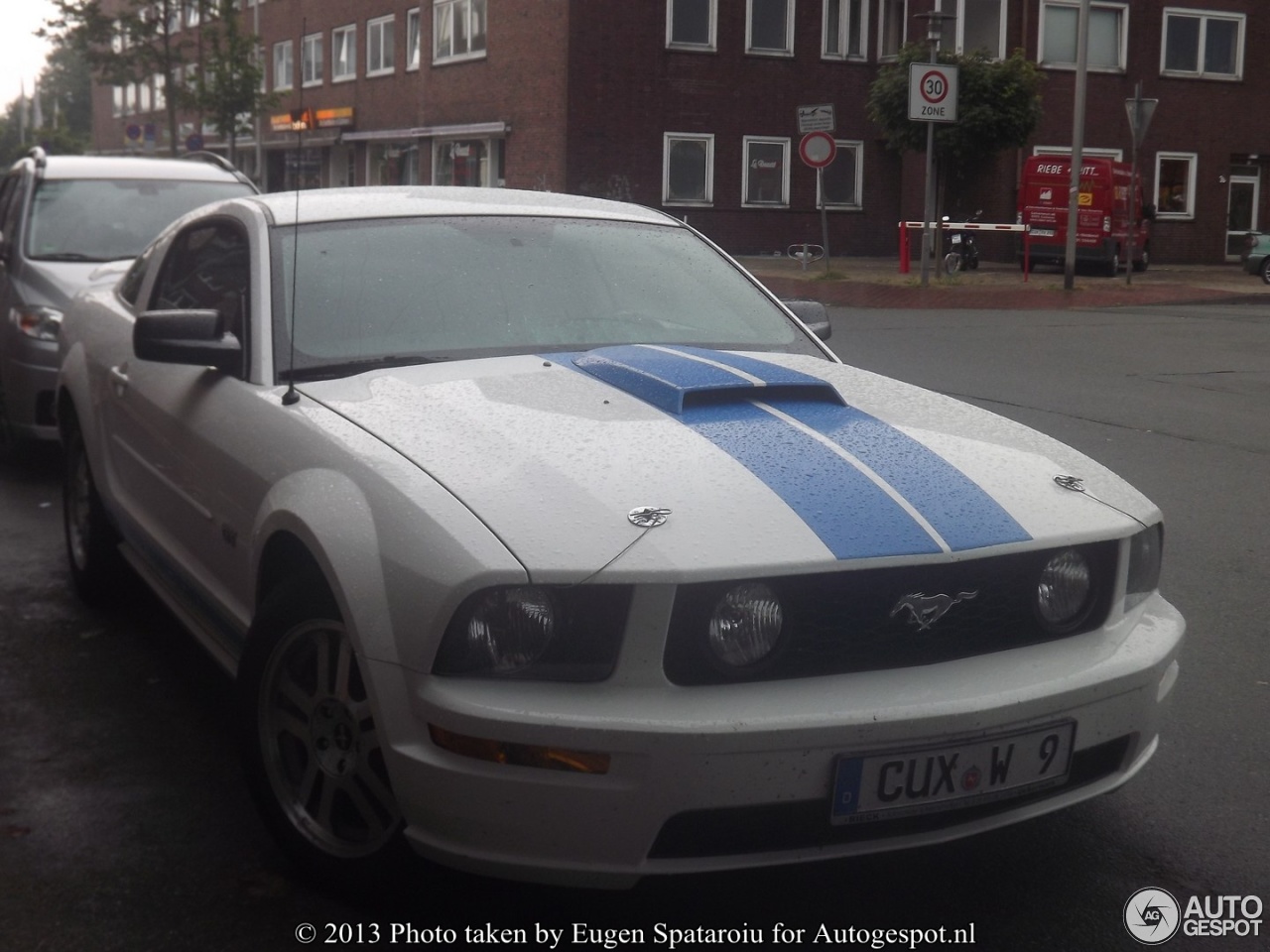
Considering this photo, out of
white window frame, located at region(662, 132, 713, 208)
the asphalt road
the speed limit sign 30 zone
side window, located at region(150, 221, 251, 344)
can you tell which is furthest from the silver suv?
white window frame, located at region(662, 132, 713, 208)

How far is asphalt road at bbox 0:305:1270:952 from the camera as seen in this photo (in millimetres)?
3133

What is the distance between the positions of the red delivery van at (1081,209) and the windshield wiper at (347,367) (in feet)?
92.5

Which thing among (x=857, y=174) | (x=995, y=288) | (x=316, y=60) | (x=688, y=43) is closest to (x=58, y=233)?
(x=995, y=288)

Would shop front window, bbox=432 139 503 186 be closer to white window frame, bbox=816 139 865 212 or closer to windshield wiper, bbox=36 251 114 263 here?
white window frame, bbox=816 139 865 212

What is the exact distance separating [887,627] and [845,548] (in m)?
0.18

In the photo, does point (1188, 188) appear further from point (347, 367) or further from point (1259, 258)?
point (347, 367)

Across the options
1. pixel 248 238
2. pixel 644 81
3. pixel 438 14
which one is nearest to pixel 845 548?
pixel 248 238

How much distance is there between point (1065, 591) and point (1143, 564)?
31 cm

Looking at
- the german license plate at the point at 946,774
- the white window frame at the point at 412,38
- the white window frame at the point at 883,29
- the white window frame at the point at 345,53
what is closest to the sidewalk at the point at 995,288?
the white window frame at the point at 883,29

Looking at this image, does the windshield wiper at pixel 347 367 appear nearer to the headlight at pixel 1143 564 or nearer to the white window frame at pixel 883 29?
the headlight at pixel 1143 564

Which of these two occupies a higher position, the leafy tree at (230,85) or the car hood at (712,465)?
the leafy tree at (230,85)

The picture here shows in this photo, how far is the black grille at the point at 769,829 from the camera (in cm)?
277

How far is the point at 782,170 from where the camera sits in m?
38.0

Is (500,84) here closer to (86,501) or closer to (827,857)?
(86,501)
